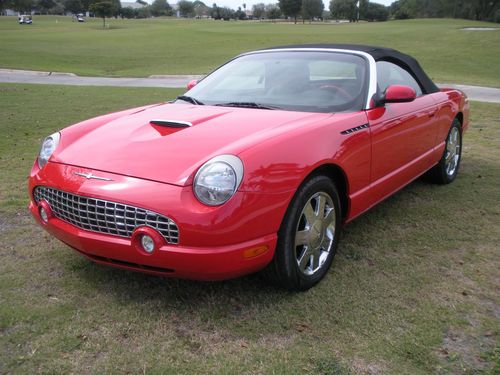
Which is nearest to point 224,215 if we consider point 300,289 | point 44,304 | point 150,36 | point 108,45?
point 300,289

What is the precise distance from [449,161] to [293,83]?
8.04 feet

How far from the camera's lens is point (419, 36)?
3512 cm

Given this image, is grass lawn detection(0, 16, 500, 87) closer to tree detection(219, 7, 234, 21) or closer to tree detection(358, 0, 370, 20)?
tree detection(358, 0, 370, 20)

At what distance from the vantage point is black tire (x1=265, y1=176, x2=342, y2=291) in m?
2.70

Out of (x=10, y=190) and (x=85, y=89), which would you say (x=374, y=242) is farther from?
(x=85, y=89)

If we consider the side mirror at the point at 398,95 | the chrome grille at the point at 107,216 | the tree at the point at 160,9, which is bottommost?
the chrome grille at the point at 107,216

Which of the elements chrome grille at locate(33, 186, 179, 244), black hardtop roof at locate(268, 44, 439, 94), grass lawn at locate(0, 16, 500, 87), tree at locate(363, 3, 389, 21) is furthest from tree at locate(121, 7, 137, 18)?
chrome grille at locate(33, 186, 179, 244)

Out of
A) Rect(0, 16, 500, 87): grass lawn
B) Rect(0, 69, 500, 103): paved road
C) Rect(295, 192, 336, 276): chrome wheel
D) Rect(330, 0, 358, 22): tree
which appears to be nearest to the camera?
Rect(295, 192, 336, 276): chrome wheel

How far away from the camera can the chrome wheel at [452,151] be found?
201 inches

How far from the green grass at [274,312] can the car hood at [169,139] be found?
0.78 m

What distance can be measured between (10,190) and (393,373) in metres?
4.03

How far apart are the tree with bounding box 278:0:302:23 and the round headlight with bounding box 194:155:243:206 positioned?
106 meters

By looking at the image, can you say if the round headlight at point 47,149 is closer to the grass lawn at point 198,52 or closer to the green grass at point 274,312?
the green grass at point 274,312

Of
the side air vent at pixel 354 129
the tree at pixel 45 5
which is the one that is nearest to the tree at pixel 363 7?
the tree at pixel 45 5
